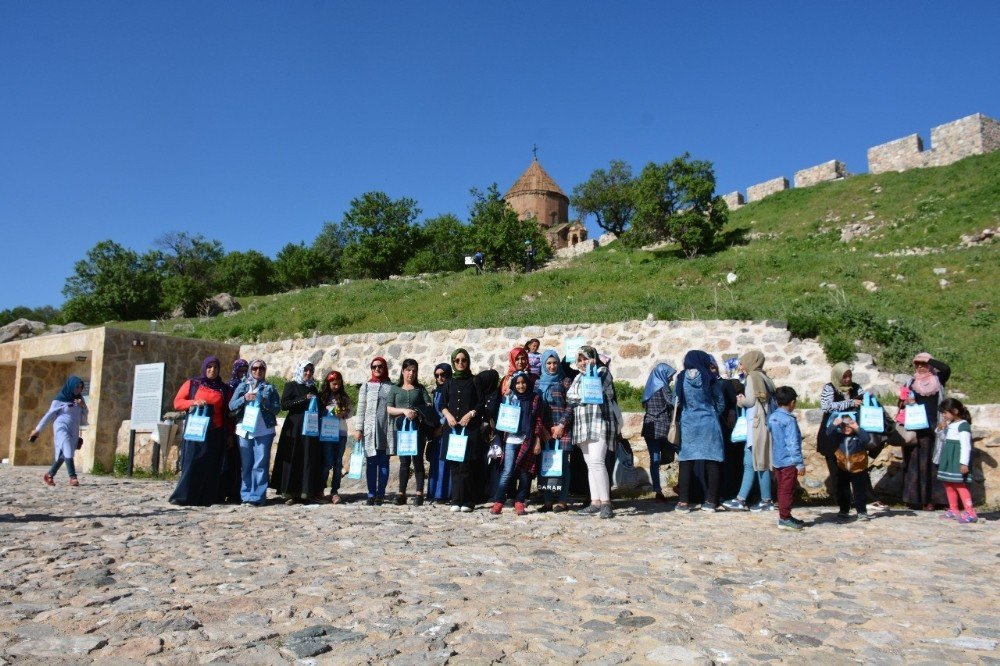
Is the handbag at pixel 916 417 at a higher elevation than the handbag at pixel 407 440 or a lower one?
higher

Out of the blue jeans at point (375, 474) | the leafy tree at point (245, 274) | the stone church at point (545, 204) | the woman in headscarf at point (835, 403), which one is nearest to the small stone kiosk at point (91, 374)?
the blue jeans at point (375, 474)

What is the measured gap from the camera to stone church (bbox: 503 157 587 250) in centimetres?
5303

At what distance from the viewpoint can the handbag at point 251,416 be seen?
7.61 meters

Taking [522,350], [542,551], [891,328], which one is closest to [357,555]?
[542,551]

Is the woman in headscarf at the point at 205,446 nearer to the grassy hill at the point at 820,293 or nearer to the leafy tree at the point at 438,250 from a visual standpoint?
the grassy hill at the point at 820,293

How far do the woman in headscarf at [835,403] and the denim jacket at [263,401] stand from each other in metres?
5.80

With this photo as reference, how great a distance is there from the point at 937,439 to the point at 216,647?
6.78 metres

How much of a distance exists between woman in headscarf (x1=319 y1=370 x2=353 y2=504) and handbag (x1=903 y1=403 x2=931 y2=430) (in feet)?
19.6

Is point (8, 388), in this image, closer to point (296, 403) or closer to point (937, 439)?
point (296, 403)

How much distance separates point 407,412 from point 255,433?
1694 mm

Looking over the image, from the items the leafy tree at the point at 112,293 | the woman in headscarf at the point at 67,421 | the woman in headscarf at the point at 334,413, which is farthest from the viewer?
the leafy tree at the point at 112,293

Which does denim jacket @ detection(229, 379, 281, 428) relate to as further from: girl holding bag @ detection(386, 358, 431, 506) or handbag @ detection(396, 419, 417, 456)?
handbag @ detection(396, 419, 417, 456)

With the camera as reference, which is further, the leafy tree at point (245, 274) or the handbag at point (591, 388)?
the leafy tree at point (245, 274)

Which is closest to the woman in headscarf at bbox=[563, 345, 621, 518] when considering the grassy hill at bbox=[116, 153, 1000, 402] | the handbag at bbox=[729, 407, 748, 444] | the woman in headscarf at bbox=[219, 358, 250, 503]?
the handbag at bbox=[729, 407, 748, 444]
